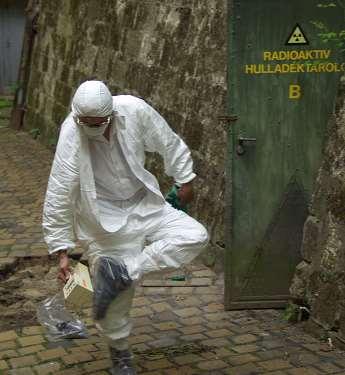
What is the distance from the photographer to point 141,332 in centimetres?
593

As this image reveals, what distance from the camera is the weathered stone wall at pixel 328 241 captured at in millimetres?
5418

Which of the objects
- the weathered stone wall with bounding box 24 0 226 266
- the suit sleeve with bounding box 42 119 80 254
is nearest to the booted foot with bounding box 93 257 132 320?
the suit sleeve with bounding box 42 119 80 254

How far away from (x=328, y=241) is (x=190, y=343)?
1.14 m

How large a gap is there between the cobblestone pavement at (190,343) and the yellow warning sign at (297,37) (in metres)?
1.98

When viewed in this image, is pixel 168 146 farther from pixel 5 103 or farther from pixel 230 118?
pixel 5 103

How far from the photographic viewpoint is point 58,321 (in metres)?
6.03

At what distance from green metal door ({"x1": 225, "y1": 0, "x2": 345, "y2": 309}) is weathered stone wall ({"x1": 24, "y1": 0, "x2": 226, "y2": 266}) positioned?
0.90m

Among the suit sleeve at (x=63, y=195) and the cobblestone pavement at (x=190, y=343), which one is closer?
the suit sleeve at (x=63, y=195)

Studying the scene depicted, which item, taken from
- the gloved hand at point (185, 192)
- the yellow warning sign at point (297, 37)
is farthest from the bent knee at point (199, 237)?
the yellow warning sign at point (297, 37)

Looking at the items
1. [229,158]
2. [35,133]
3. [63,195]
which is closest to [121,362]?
[63,195]

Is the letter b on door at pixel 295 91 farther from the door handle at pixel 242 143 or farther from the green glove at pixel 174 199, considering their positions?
the green glove at pixel 174 199

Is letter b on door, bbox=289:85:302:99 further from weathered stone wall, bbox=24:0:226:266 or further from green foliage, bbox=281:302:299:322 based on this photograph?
green foliage, bbox=281:302:299:322

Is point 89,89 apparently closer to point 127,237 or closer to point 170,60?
point 127,237

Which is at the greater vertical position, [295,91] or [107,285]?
[295,91]
